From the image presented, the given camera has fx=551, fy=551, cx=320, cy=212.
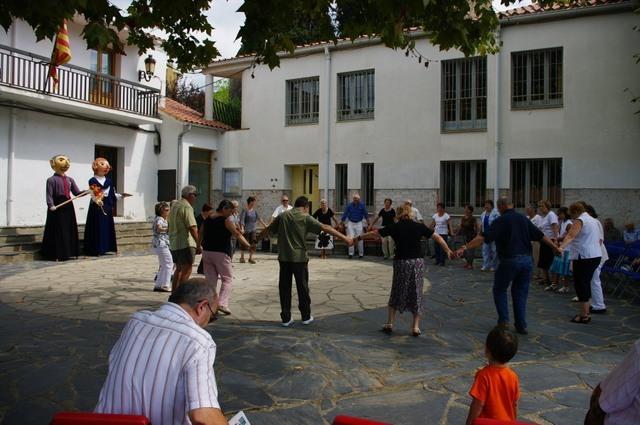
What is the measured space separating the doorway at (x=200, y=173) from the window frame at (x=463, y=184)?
384 inches

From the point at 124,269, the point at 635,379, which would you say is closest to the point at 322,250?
the point at 124,269

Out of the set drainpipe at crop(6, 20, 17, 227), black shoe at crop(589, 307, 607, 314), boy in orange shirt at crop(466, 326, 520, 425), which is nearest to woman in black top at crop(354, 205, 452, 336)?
black shoe at crop(589, 307, 607, 314)

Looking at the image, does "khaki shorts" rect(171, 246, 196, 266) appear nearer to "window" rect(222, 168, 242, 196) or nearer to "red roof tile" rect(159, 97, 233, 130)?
"red roof tile" rect(159, 97, 233, 130)

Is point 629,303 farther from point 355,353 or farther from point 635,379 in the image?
point 635,379

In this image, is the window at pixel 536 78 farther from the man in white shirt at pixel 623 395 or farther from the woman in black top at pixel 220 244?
the man in white shirt at pixel 623 395

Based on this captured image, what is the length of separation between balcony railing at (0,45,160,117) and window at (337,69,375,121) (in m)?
6.81

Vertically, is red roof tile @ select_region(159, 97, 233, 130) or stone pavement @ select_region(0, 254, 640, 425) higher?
red roof tile @ select_region(159, 97, 233, 130)

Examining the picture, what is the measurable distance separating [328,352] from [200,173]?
57.0ft

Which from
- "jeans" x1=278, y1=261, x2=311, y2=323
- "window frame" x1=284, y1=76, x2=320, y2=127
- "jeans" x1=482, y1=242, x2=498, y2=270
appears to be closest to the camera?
"jeans" x1=278, y1=261, x2=311, y2=323

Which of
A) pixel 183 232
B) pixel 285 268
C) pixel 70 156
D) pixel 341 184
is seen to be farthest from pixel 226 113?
pixel 285 268

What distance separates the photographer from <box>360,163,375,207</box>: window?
19969mm

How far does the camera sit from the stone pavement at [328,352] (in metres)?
4.79

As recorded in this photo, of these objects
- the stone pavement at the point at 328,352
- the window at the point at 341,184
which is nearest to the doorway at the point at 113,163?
the window at the point at 341,184

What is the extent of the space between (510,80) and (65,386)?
16.1m
